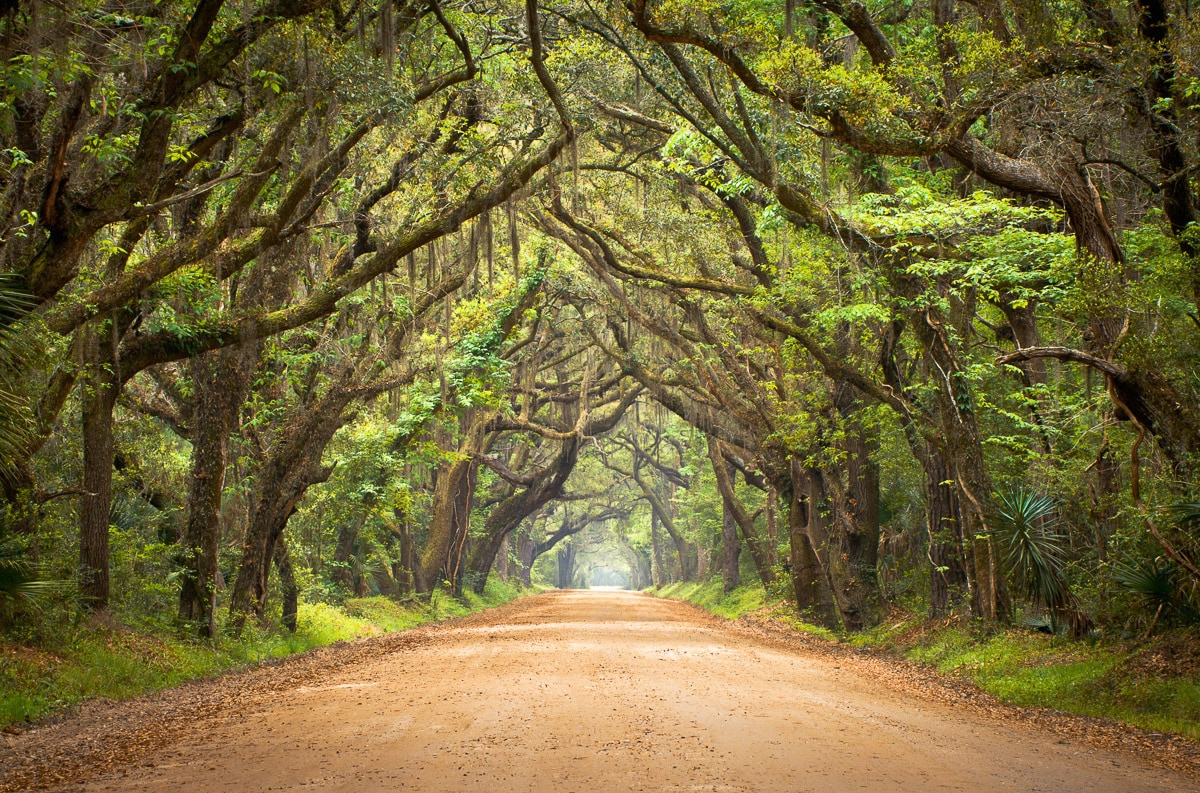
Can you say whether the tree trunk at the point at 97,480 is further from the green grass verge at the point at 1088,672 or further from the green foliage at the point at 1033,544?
the green foliage at the point at 1033,544

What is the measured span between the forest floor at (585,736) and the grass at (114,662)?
0.32 metres

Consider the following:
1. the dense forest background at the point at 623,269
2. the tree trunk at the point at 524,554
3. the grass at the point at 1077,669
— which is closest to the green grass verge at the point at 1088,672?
the grass at the point at 1077,669

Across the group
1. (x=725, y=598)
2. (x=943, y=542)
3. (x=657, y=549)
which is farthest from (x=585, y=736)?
(x=657, y=549)

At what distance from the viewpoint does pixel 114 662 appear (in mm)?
9242

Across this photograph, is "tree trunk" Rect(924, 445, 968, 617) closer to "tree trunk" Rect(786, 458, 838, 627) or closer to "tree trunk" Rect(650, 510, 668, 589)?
"tree trunk" Rect(786, 458, 838, 627)

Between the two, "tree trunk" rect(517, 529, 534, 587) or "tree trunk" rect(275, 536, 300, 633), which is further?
"tree trunk" rect(517, 529, 534, 587)

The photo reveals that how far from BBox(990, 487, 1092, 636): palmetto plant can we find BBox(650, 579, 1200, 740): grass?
42 cm

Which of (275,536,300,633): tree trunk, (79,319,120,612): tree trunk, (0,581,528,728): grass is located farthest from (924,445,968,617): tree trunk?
(79,319,120,612): tree trunk

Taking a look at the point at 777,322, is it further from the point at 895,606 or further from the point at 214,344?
the point at 214,344

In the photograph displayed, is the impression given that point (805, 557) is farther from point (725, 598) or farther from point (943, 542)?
point (725, 598)

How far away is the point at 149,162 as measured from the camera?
729 centimetres

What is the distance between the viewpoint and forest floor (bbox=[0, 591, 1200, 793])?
507 cm

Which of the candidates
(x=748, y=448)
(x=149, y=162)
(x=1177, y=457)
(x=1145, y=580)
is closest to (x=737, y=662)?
(x=1145, y=580)

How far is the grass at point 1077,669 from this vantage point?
24.6ft
